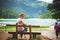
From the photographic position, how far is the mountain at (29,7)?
4.68 metres

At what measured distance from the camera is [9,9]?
4695 millimetres

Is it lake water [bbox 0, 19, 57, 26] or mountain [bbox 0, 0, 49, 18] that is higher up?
mountain [bbox 0, 0, 49, 18]

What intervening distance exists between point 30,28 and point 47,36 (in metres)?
0.41

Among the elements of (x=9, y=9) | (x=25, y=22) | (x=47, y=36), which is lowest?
(x=47, y=36)

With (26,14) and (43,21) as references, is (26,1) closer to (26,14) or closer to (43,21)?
(26,14)

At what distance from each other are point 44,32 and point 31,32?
29cm

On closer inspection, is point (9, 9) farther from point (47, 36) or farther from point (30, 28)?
point (47, 36)

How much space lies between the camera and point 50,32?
15.2 ft

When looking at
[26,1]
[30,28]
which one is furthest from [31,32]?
[26,1]

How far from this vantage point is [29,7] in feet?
15.4

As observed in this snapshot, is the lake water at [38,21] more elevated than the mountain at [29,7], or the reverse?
the mountain at [29,7]

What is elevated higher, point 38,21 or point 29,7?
point 29,7

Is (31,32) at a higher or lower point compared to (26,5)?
lower

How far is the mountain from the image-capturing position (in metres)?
4.68
